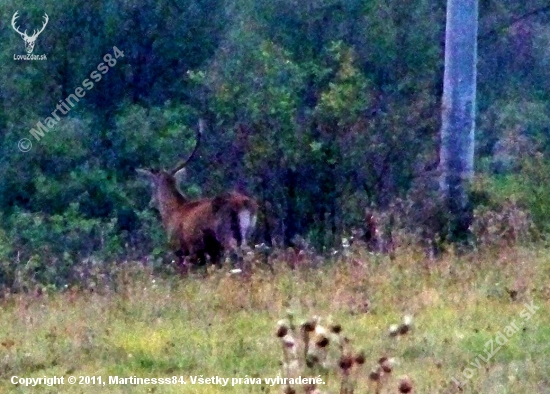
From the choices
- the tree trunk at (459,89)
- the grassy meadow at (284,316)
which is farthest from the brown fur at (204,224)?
the tree trunk at (459,89)

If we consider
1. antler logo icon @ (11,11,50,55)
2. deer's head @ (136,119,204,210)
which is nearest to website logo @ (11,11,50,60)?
antler logo icon @ (11,11,50,55)

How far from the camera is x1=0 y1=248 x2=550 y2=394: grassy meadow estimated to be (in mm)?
6035

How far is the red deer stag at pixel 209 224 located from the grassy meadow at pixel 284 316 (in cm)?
134

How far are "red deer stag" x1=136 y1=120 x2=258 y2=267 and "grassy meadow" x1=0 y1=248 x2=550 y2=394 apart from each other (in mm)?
1344

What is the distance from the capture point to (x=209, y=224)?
10945 millimetres

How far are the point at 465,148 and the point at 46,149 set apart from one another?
9.41 metres

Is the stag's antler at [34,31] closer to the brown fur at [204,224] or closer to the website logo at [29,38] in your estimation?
the website logo at [29,38]

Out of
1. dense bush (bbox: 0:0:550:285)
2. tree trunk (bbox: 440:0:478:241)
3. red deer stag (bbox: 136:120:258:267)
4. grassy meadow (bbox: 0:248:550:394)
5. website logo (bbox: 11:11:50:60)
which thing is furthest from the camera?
website logo (bbox: 11:11:50:60)

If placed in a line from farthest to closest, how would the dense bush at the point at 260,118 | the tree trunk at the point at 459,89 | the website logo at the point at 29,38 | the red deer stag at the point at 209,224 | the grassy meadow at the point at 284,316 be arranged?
the website logo at the point at 29,38, the dense bush at the point at 260,118, the tree trunk at the point at 459,89, the red deer stag at the point at 209,224, the grassy meadow at the point at 284,316

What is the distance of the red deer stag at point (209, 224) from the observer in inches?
421

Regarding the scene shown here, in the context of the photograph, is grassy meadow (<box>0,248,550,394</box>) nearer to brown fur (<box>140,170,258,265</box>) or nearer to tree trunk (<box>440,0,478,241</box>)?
brown fur (<box>140,170,258,265</box>)

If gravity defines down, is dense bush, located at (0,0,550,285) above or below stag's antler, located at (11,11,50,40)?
below

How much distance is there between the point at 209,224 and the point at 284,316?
3824 millimetres

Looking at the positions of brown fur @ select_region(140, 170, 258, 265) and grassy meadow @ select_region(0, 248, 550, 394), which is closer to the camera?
grassy meadow @ select_region(0, 248, 550, 394)
